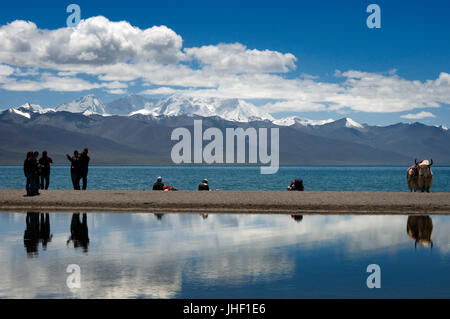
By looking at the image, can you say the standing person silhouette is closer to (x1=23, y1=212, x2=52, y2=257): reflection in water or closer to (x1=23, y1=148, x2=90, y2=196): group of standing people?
(x1=23, y1=148, x2=90, y2=196): group of standing people

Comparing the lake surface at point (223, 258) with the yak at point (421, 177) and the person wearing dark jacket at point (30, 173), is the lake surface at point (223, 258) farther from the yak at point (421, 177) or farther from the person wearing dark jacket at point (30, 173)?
the yak at point (421, 177)

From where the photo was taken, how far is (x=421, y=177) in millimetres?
32125

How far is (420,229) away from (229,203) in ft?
30.7

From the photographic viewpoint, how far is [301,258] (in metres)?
11.6

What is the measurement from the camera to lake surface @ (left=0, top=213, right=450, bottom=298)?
8.88m

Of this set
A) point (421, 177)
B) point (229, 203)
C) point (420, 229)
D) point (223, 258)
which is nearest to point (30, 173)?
point (229, 203)

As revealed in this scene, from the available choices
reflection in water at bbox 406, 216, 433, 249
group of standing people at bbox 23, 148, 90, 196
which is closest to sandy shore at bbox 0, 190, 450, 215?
group of standing people at bbox 23, 148, 90, 196

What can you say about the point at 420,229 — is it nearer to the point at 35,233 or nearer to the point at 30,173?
the point at 35,233

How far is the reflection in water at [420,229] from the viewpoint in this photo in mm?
14164

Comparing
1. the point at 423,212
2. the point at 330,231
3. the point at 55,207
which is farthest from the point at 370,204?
the point at 55,207

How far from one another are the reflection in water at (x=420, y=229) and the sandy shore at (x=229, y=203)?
2.74m
